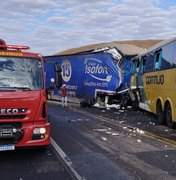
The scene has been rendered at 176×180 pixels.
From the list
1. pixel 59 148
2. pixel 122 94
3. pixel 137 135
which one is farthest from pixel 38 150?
pixel 122 94

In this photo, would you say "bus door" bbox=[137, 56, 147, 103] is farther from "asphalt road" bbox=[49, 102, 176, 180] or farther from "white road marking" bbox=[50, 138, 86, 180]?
"white road marking" bbox=[50, 138, 86, 180]

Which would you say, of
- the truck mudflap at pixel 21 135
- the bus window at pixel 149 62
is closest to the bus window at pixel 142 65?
the bus window at pixel 149 62

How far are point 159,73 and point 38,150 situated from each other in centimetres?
766

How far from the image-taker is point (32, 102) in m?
9.09

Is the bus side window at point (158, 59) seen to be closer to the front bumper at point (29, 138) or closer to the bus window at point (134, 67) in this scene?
the bus window at point (134, 67)

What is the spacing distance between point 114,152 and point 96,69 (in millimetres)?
16455

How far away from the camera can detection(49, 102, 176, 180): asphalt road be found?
796 cm

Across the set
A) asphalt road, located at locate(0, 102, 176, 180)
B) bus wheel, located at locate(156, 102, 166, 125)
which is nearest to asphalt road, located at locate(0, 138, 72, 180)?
asphalt road, located at locate(0, 102, 176, 180)

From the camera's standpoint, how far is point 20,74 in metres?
9.69

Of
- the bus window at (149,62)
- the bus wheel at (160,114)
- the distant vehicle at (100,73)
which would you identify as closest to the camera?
the bus wheel at (160,114)

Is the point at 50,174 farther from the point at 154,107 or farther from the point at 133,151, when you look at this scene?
the point at 154,107

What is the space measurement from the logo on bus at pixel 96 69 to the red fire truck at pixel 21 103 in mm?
15100

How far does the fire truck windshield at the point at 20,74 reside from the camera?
373 inches

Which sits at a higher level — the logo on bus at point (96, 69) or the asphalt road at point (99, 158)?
the logo on bus at point (96, 69)
